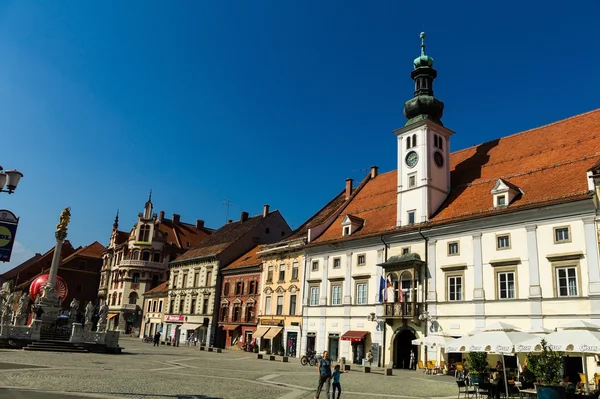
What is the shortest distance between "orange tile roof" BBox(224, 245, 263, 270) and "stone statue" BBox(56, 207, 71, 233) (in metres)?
18.4

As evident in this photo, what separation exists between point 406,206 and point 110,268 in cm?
5698

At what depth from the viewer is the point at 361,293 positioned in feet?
120

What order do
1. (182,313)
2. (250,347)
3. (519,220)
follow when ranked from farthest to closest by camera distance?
1. (182,313)
2. (250,347)
3. (519,220)

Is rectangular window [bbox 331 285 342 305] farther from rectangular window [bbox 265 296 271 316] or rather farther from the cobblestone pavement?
the cobblestone pavement

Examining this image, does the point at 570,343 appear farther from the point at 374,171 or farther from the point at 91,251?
the point at 91,251

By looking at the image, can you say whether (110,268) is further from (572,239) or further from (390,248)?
(572,239)

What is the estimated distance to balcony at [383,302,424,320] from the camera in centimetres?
3183

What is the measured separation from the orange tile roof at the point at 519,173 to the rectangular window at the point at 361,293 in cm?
364

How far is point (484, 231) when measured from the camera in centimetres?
2955

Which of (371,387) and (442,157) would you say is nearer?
(371,387)

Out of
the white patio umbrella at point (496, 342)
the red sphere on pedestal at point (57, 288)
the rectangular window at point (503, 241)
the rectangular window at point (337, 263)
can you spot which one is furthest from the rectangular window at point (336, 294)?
the red sphere on pedestal at point (57, 288)

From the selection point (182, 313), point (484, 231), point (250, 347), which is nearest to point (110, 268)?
point (182, 313)

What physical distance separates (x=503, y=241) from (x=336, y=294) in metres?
14.1

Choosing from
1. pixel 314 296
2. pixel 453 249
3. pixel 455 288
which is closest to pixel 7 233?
pixel 455 288
